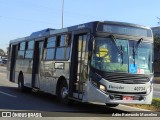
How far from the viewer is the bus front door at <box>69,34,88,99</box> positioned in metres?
14.7

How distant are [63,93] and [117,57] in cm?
319

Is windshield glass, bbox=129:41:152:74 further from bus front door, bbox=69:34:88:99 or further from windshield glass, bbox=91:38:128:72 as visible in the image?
bus front door, bbox=69:34:88:99

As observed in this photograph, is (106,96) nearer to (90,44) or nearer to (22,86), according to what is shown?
(90,44)

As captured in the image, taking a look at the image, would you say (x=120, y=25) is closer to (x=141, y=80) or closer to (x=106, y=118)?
(x=141, y=80)

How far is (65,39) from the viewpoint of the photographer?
54.5 ft

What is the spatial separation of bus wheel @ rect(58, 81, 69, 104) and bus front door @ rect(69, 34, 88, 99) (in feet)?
2.28

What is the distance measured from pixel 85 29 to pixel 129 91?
8.60 feet

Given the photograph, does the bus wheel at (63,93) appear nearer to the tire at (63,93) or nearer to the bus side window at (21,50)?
the tire at (63,93)

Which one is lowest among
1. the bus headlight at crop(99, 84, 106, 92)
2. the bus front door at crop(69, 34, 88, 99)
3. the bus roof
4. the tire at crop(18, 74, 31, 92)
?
the tire at crop(18, 74, 31, 92)

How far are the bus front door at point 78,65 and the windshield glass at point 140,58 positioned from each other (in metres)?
1.54

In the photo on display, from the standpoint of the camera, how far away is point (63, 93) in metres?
16.4

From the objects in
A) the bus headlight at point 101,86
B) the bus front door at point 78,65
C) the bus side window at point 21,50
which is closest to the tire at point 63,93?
the bus front door at point 78,65

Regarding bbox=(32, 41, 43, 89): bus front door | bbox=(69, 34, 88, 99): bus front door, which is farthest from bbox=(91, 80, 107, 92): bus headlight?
bbox=(32, 41, 43, 89): bus front door

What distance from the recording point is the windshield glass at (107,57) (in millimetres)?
14125
